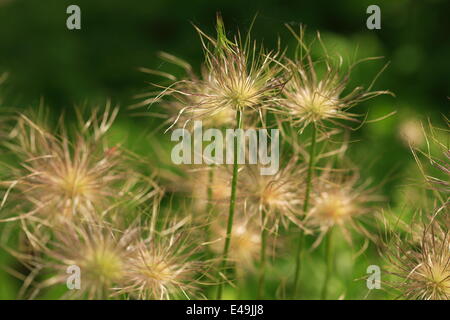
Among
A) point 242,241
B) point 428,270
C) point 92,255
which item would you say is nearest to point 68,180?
point 92,255

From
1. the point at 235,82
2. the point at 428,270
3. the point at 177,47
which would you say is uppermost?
the point at 177,47

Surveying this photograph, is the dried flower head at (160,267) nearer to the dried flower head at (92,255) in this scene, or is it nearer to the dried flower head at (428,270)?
the dried flower head at (92,255)

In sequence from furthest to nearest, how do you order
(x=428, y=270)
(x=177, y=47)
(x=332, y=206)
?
(x=177, y=47)
(x=332, y=206)
(x=428, y=270)

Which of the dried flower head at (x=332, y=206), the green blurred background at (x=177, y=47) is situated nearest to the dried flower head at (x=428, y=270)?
the dried flower head at (x=332, y=206)

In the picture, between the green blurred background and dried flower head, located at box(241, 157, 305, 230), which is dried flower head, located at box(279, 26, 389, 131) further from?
the green blurred background

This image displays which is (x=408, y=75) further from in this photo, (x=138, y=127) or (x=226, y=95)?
(x=226, y=95)

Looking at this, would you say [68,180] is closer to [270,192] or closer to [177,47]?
[270,192]

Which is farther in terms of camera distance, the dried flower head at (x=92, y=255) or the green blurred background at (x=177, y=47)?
the green blurred background at (x=177, y=47)

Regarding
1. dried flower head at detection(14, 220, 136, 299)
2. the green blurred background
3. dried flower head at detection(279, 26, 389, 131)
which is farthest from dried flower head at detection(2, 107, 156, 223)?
the green blurred background

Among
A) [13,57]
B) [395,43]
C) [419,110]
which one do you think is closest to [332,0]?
[395,43]
